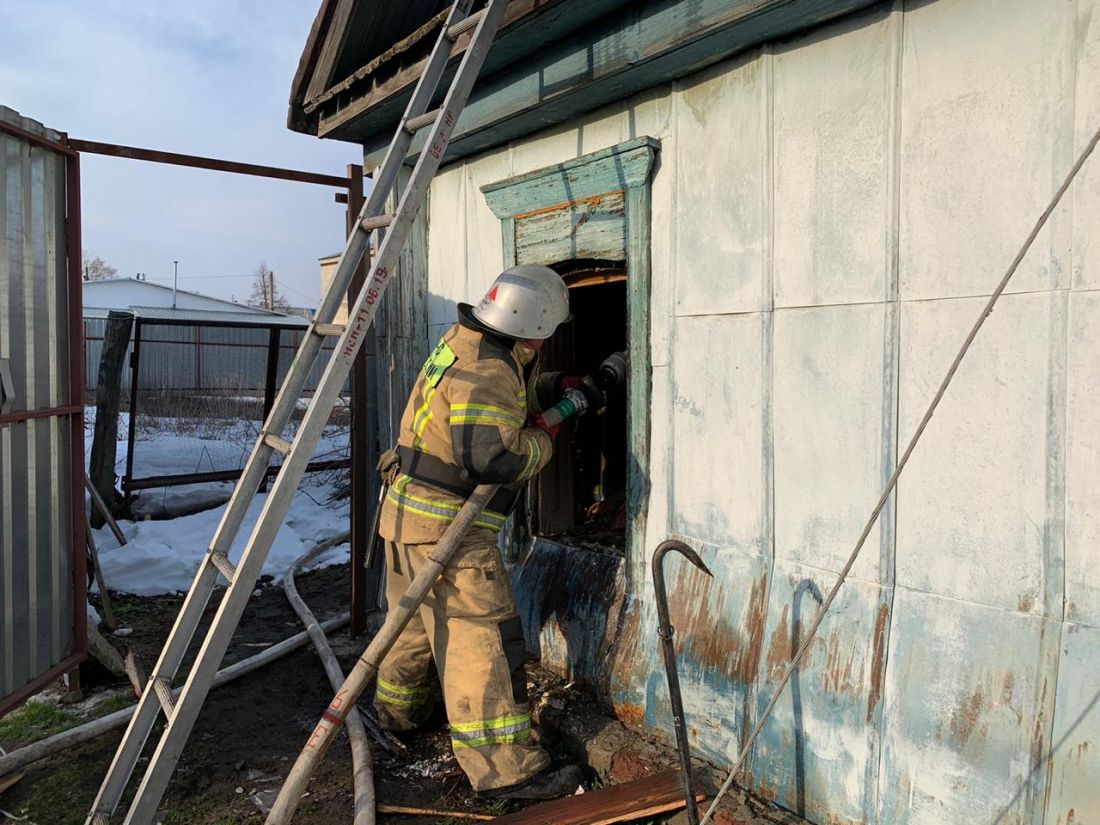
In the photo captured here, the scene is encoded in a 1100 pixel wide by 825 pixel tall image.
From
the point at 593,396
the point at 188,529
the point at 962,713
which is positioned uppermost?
the point at 593,396

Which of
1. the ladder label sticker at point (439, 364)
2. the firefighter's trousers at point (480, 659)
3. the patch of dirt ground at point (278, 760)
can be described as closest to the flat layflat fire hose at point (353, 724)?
the patch of dirt ground at point (278, 760)

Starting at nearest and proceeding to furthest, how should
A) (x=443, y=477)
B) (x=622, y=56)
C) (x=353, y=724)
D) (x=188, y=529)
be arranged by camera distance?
(x=622, y=56) < (x=443, y=477) < (x=353, y=724) < (x=188, y=529)

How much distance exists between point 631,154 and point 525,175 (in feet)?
2.73

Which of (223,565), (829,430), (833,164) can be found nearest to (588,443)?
(829,430)

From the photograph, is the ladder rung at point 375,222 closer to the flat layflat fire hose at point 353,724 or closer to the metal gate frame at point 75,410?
the metal gate frame at point 75,410

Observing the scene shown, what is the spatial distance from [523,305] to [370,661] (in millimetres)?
1589

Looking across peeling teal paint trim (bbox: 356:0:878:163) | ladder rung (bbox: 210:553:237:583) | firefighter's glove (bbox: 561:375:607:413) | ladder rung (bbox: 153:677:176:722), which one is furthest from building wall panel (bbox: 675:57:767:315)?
ladder rung (bbox: 153:677:176:722)

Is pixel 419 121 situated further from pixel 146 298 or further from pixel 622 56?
pixel 146 298

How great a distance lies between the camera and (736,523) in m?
3.10

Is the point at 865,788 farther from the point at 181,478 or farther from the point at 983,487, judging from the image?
the point at 181,478

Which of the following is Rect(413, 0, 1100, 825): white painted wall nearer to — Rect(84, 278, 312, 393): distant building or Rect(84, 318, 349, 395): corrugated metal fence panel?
Rect(84, 278, 312, 393): distant building

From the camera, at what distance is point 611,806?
2.89 m

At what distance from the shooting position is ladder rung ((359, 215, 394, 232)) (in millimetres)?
3375

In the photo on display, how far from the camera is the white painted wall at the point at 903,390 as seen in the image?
2152 millimetres
